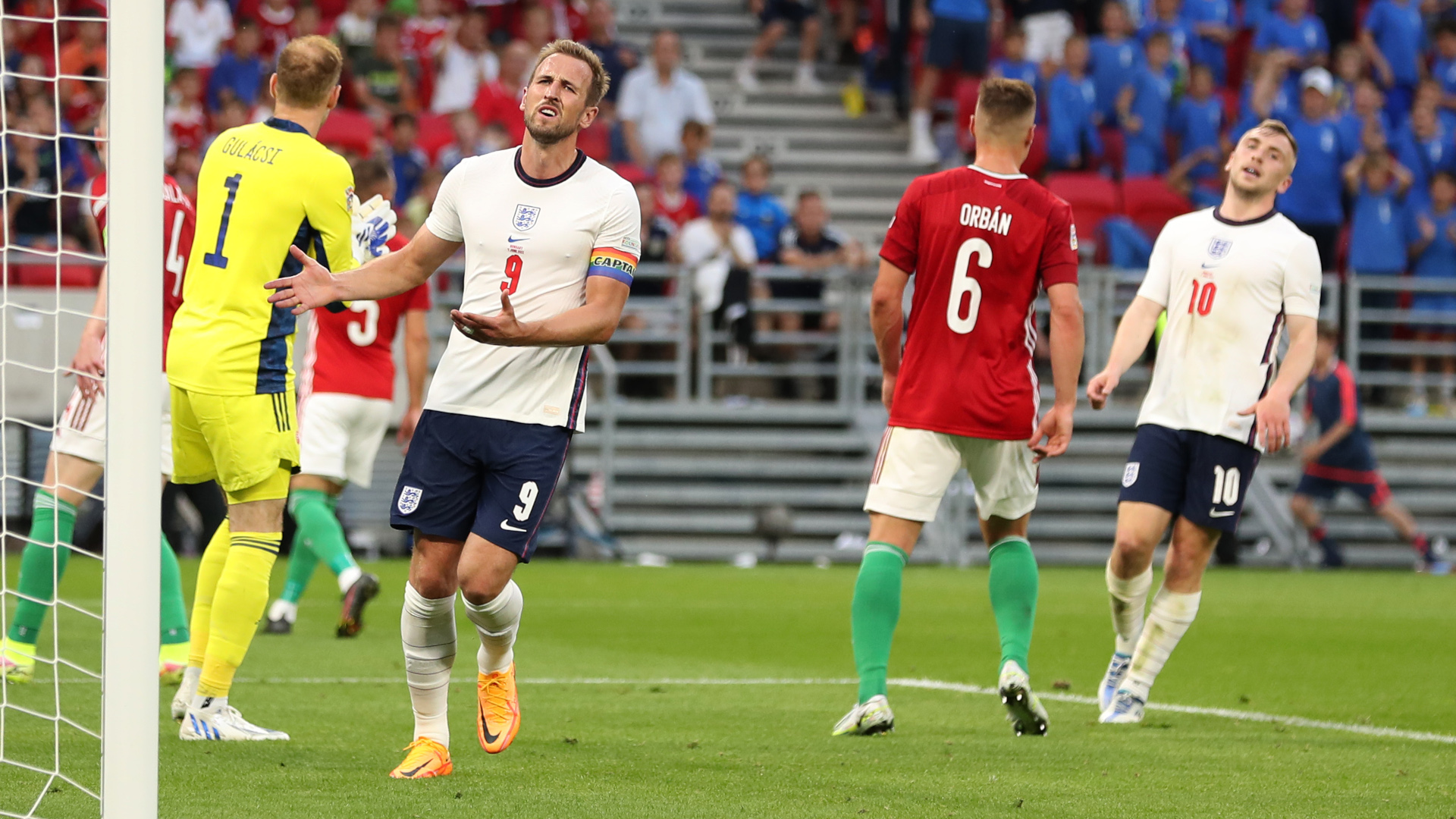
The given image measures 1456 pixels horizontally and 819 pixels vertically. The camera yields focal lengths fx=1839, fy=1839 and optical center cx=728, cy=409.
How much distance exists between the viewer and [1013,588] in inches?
266

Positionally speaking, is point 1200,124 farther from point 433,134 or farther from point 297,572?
point 297,572

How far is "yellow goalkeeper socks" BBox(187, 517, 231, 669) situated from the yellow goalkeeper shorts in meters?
0.35

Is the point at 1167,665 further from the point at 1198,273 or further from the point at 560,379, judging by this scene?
the point at 560,379

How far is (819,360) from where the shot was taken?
18094mm

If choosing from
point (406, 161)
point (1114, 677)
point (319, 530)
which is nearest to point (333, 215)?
point (1114, 677)

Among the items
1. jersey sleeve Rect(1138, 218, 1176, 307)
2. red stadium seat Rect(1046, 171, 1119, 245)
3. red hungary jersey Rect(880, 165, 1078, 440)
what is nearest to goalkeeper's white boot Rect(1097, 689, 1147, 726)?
red hungary jersey Rect(880, 165, 1078, 440)

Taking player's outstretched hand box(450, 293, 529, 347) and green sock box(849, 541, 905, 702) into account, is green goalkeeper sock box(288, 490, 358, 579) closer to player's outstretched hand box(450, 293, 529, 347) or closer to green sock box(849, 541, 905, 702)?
green sock box(849, 541, 905, 702)

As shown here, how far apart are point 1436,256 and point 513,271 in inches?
611

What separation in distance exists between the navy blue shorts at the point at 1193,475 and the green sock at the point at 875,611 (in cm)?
109

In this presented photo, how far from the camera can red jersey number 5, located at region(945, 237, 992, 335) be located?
6.49 m

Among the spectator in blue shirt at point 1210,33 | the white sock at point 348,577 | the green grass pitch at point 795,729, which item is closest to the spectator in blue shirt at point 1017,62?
the spectator in blue shirt at point 1210,33

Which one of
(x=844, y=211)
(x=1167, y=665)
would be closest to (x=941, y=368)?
(x=1167, y=665)

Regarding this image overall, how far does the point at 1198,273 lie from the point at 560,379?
2.88 metres

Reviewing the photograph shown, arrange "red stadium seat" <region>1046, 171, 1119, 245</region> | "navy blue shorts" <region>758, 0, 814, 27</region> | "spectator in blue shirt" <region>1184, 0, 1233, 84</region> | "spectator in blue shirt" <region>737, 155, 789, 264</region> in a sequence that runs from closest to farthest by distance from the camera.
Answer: "spectator in blue shirt" <region>737, 155, 789, 264</region>, "red stadium seat" <region>1046, 171, 1119, 245</region>, "spectator in blue shirt" <region>1184, 0, 1233, 84</region>, "navy blue shorts" <region>758, 0, 814, 27</region>
